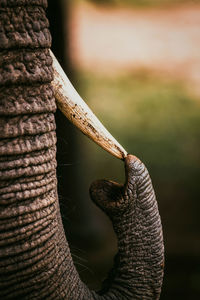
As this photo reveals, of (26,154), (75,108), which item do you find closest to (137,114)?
(75,108)

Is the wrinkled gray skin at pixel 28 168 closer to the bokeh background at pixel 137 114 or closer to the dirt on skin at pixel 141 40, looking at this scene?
the bokeh background at pixel 137 114

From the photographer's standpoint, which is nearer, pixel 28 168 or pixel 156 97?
pixel 28 168

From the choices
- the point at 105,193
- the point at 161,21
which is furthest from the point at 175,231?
the point at 161,21

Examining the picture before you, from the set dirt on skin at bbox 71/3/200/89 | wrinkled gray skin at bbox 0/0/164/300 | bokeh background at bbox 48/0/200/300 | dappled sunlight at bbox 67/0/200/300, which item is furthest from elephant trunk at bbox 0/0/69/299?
dirt on skin at bbox 71/3/200/89

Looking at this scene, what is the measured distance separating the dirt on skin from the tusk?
8.19 m

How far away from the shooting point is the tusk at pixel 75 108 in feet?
5.02

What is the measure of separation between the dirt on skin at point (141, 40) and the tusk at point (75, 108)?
322 inches

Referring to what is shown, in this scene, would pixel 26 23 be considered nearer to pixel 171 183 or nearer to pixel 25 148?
pixel 25 148

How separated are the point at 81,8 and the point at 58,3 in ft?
30.1

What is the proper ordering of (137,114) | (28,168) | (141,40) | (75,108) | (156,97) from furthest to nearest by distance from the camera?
(141,40) < (156,97) < (137,114) < (75,108) < (28,168)

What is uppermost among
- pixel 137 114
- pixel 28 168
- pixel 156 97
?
pixel 28 168

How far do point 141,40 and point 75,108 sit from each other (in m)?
10.5

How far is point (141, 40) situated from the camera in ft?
38.7

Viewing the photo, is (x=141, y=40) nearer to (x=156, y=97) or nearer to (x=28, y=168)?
(x=156, y=97)
